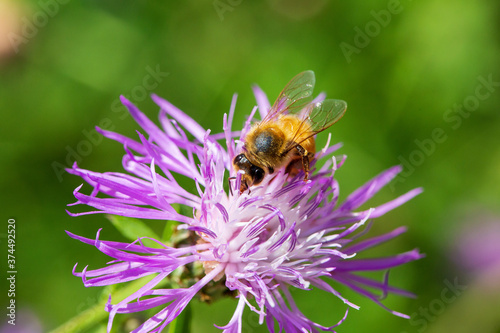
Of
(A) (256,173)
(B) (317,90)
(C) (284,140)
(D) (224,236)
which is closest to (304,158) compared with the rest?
(C) (284,140)

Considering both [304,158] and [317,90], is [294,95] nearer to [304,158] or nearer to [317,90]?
[304,158]

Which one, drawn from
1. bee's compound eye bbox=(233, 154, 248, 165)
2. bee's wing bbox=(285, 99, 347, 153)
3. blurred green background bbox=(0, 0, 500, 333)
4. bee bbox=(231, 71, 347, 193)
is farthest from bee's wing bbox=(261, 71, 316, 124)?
blurred green background bbox=(0, 0, 500, 333)

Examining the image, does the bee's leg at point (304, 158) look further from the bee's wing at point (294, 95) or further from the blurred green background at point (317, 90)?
the blurred green background at point (317, 90)

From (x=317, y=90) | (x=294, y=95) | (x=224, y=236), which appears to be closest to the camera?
(x=224, y=236)

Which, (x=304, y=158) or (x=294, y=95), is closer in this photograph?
(x=304, y=158)

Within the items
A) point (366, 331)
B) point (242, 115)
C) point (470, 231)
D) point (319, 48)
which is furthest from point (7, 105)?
point (470, 231)

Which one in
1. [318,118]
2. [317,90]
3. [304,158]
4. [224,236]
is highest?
[317,90]

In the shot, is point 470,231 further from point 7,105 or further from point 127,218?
point 7,105

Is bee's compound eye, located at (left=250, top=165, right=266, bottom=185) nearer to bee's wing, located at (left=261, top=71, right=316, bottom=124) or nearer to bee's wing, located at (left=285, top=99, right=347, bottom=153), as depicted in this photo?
bee's wing, located at (left=285, top=99, right=347, bottom=153)
